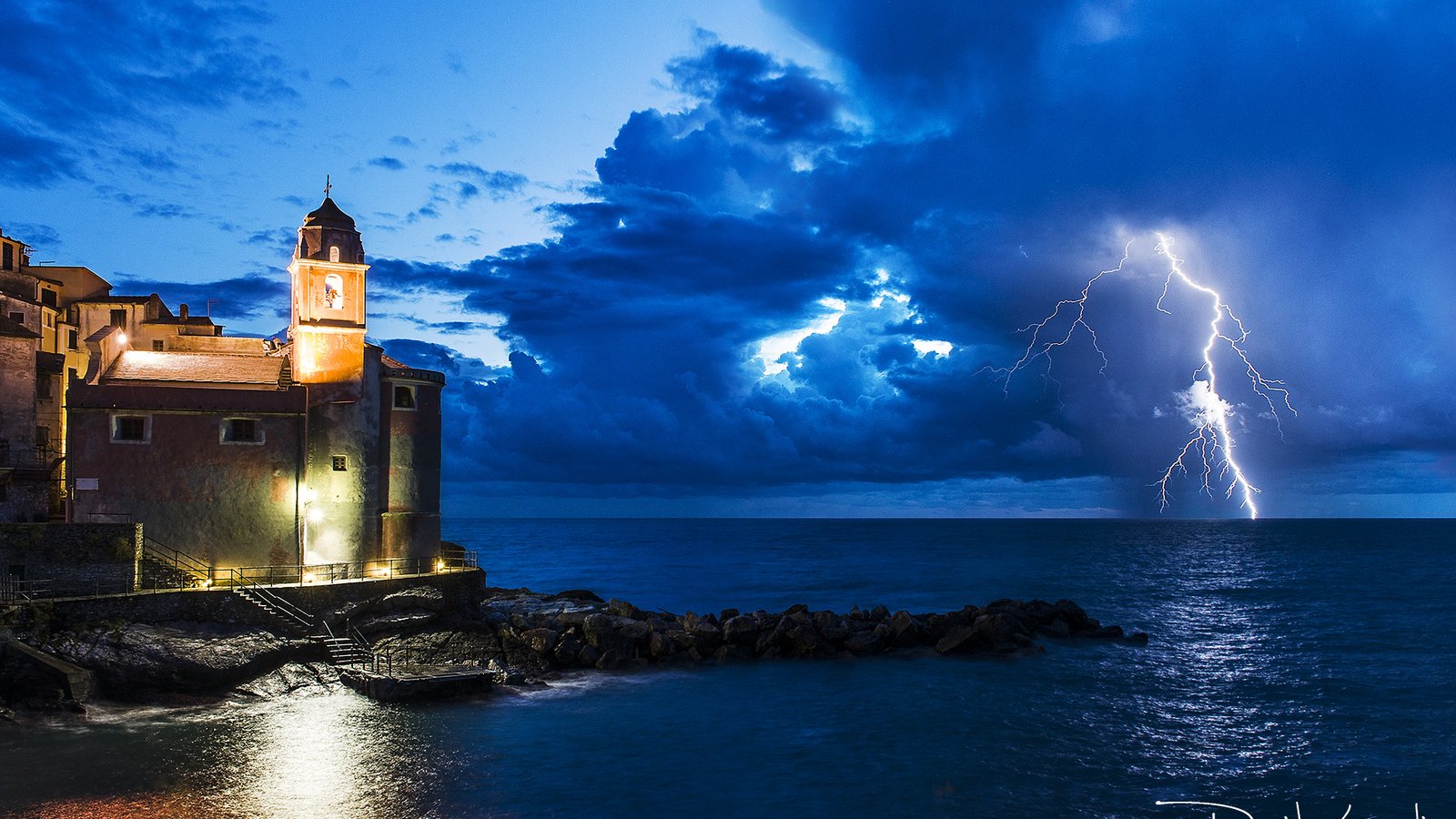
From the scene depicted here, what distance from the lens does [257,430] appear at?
39.0 m

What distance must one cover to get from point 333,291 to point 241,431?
6799 mm

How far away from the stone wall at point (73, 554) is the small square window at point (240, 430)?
17.4ft

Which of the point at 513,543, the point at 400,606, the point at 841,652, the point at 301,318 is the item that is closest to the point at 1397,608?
the point at 841,652

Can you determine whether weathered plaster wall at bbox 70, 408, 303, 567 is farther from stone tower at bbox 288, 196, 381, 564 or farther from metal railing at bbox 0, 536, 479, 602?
stone tower at bbox 288, 196, 381, 564

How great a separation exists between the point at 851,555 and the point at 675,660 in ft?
308

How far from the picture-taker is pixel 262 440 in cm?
3903

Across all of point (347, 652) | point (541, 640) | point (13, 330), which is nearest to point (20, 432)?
point (13, 330)

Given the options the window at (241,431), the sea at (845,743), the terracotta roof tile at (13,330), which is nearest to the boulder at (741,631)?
the sea at (845,743)

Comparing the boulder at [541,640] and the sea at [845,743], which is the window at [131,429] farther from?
the boulder at [541,640]

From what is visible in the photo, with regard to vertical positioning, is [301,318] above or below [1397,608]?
above

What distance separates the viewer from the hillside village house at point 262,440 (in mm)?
37219

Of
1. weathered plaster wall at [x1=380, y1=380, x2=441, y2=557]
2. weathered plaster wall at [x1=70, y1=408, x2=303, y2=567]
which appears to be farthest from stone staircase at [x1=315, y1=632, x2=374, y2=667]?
weathered plaster wall at [x1=380, y1=380, x2=441, y2=557]

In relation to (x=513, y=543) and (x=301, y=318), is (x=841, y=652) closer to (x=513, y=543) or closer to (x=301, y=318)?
(x=301, y=318)

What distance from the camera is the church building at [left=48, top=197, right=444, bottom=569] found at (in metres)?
37.1
